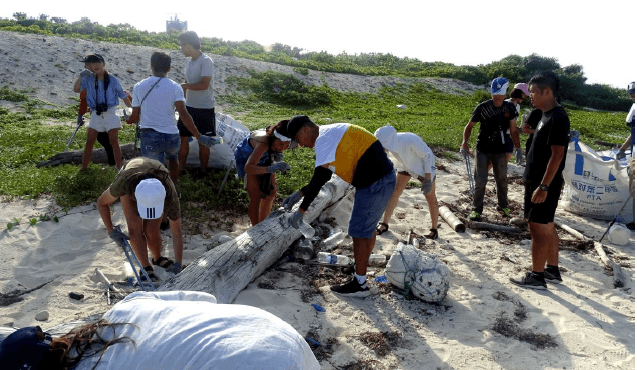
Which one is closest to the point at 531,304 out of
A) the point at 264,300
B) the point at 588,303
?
the point at 588,303

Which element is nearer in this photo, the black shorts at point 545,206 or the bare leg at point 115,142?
the black shorts at point 545,206

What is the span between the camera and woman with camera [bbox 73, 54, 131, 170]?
562 cm

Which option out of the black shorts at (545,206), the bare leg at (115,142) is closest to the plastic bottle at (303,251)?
the black shorts at (545,206)

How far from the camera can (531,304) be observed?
12.4 feet

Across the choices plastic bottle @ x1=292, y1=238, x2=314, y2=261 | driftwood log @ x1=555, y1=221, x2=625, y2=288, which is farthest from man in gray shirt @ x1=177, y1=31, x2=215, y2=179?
driftwood log @ x1=555, y1=221, x2=625, y2=288

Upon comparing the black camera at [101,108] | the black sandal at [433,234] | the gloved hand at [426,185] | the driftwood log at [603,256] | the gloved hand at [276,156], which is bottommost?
the black sandal at [433,234]

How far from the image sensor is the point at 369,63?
27.0 m

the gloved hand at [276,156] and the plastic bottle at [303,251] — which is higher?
the gloved hand at [276,156]

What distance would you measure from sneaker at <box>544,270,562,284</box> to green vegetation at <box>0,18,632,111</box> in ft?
47.9

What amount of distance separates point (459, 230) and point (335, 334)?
2687mm

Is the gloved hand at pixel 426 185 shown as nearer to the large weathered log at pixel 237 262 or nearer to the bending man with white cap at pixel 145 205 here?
the large weathered log at pixel 237 262

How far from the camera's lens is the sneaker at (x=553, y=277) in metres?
4.16

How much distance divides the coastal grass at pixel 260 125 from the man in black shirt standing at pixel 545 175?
312 centimetres

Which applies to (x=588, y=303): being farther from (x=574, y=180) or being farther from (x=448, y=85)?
(x=448, y=85)
